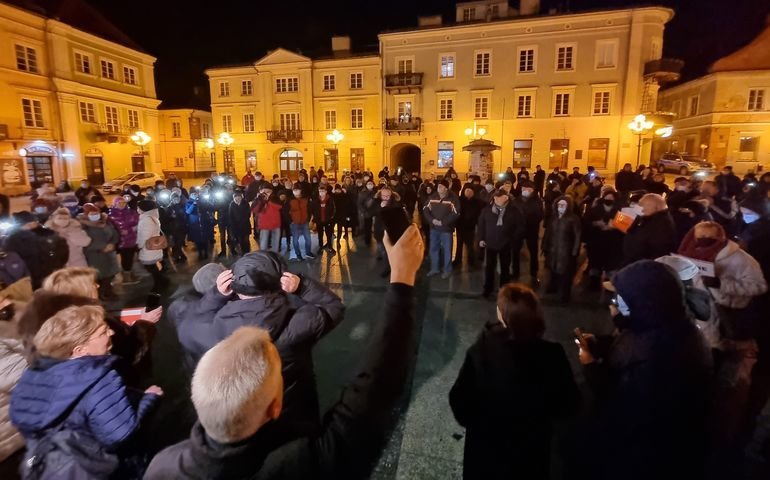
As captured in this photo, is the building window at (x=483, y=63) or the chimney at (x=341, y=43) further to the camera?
the chimney at (x=341, y=43)

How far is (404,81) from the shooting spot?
32.7m

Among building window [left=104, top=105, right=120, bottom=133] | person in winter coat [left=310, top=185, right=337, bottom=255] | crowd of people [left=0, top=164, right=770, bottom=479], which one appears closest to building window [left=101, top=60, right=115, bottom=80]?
building window [left=104, top=105, right=120, bottom=133]

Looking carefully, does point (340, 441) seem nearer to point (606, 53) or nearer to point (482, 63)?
point (482, 63)

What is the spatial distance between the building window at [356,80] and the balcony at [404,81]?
2873 millimetres

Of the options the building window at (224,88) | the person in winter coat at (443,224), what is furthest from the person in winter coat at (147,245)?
the building window at (224,88)

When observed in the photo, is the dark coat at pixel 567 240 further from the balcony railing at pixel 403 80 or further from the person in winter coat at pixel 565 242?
the balcony railing at pixel 403 80

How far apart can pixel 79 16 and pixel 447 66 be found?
29191 millimetres

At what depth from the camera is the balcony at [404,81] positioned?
1276 inches

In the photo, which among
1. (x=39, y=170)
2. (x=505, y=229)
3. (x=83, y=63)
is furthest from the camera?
(x=83, y=63)

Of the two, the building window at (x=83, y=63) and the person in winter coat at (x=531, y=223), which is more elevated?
the building window at (x=83, y=63)

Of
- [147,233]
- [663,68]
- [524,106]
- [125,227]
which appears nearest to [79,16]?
[524,106]

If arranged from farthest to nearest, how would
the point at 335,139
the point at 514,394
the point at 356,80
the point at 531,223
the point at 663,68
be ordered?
the point at 356,80 < the point at 335,139 < the point at 663,68 < the point at 531,223 < the point at 514,394

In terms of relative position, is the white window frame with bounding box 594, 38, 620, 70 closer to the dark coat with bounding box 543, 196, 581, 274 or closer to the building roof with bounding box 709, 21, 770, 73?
the building roof with bounding box 709, 21, 770, 73

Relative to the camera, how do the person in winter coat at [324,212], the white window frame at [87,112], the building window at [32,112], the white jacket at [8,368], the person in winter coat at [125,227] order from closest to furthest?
the white jacket at [8,368] < the person in winter coat at [125,227] < the person in winter coat at [324,212] < the building window at [32,112] < the white window frame at [87,112]
